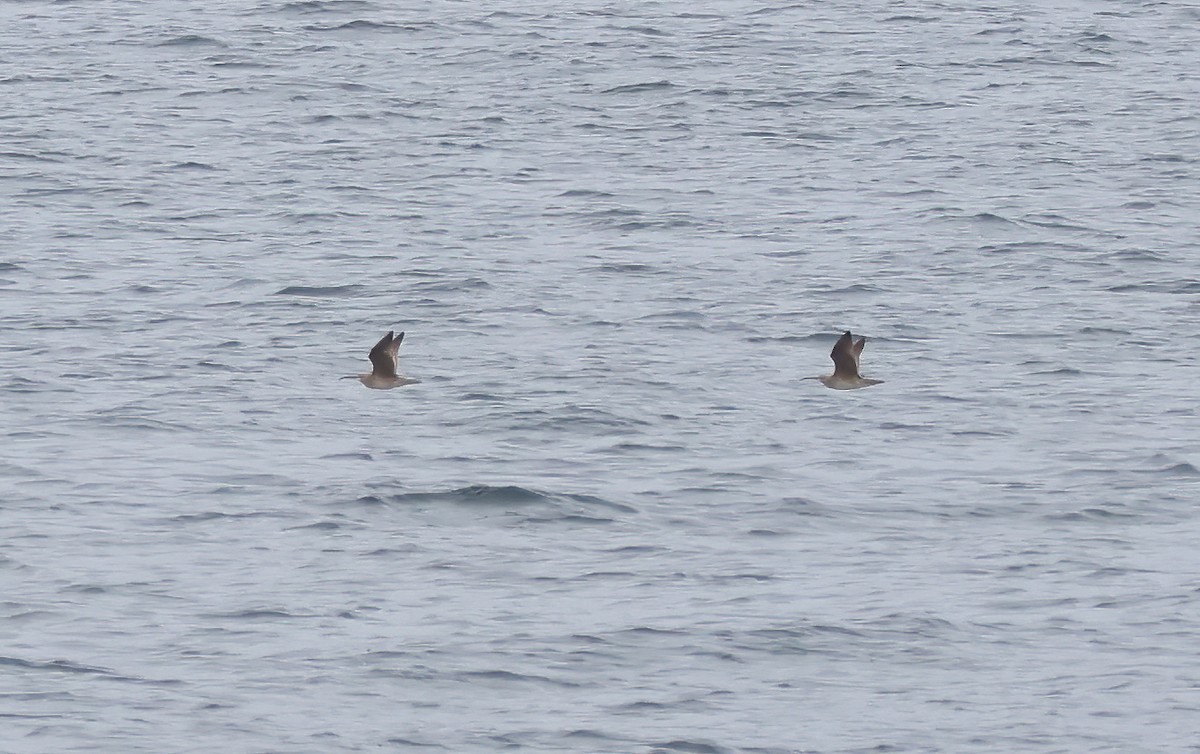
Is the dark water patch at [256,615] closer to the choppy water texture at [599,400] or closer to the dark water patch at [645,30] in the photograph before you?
the choppy water texture at [599,400]

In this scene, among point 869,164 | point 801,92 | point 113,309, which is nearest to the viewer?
point 113,309

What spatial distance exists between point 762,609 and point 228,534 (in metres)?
4.28

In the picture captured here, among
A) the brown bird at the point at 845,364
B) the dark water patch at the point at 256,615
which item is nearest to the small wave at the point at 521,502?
the brown bird at the point at 845,364

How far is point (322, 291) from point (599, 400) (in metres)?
5.27

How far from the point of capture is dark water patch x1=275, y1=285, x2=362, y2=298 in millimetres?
29094

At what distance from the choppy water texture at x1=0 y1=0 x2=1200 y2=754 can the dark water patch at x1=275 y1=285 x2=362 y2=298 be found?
12 cm

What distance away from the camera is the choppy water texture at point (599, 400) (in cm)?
1838

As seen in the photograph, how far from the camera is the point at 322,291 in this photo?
2925 centimetres

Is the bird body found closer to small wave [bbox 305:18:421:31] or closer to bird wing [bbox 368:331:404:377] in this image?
bird wing [bbox 368:331:404:377]

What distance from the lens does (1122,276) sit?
29.5m

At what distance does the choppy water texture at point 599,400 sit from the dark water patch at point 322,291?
12cm

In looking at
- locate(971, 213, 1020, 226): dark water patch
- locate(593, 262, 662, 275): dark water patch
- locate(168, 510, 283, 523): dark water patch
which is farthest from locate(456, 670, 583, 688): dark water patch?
locate(971, 213, 1020, 226): dark water patch

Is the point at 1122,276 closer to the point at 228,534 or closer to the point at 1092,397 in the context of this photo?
the point at 1092,397

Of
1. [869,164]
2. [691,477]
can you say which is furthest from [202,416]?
[869,164]
